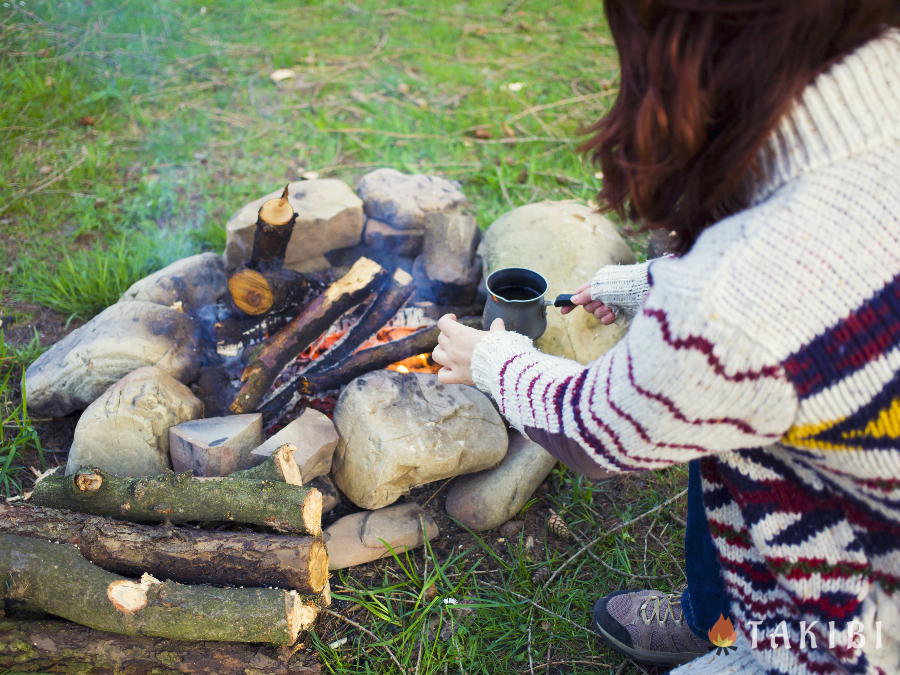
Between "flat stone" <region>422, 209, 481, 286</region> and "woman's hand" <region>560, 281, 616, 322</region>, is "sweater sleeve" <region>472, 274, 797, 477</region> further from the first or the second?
"flat stone" <region>422, 209, 481, 286</region>

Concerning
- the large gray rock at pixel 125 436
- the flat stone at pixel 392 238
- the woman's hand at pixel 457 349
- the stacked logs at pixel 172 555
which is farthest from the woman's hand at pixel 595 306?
the large gray rock at pixel 125 436

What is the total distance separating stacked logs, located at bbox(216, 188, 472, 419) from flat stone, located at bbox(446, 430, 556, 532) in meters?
0.68

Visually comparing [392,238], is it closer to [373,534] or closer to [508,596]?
[373,534]

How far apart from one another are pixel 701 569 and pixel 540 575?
2.35 ft

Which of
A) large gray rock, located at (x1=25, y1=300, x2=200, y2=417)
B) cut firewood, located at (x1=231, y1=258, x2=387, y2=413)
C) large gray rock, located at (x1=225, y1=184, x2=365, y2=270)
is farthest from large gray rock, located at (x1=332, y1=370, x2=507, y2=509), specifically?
large gray rock, located at (x1=225, y1=184, x2=365, y2=270)

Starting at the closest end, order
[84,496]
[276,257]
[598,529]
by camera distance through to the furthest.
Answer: [84,496]
[598,529]
[276,257]

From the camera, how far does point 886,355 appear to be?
1.05 meters

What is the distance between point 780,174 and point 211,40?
20.7 ft

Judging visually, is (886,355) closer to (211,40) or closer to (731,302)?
(731,302)

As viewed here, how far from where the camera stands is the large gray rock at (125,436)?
226cm

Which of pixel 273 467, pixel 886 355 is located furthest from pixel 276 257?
pixel 886 355

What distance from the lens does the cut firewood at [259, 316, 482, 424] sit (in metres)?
2.67

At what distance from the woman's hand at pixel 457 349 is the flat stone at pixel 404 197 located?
1.50m

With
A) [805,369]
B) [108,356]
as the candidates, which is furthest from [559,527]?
[108,356]
